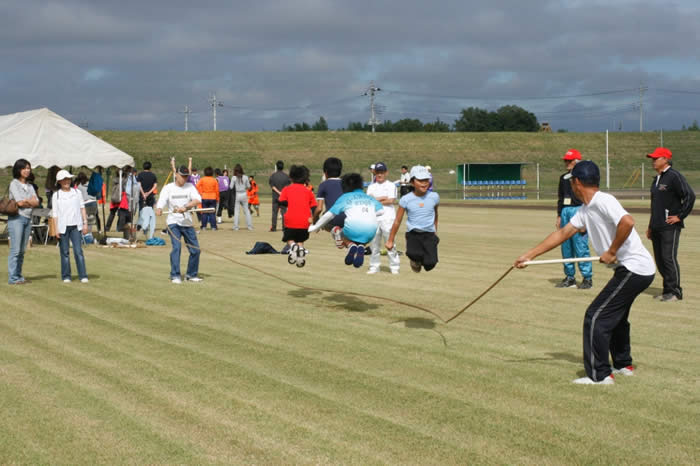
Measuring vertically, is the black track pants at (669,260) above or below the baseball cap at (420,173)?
below

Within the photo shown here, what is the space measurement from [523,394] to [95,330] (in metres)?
5.80

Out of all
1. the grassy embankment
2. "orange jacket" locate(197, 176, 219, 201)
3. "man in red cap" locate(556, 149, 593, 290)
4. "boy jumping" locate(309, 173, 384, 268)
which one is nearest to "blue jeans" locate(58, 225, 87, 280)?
"boy jumping" locate(309, 173, 384, 268)

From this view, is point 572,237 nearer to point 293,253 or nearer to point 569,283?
point 569,283

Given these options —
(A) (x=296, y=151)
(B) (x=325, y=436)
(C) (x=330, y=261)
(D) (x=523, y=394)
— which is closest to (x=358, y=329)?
(D) (x=523, y=394)

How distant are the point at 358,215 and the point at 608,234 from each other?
4.28m

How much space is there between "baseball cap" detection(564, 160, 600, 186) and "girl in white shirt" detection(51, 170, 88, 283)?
393 inches

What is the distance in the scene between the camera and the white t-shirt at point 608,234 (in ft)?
22.0

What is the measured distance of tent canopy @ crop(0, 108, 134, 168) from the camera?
21.0 m

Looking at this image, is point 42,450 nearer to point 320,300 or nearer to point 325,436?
point 325,436

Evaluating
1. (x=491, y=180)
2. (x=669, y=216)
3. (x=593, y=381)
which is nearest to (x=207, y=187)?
(x=669, y=216)

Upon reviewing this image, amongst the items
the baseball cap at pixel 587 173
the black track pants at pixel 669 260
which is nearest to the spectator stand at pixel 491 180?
the black track pants at pixel 669 260

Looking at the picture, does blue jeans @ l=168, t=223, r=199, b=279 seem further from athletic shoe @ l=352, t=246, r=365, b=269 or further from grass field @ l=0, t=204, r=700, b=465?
athletic shoe @ l=352, t=246, r=365, b=269

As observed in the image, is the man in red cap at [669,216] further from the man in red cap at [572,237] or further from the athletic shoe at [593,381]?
the athletic shoe at [593,381]

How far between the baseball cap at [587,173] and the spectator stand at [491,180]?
157ft
